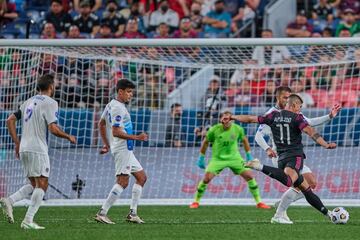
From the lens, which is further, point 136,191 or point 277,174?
point 136,191

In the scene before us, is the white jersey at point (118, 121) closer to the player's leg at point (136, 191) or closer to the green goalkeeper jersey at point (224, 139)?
the player's leg at point (136, 191)

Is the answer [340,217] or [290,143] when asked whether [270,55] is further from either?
[340,217]

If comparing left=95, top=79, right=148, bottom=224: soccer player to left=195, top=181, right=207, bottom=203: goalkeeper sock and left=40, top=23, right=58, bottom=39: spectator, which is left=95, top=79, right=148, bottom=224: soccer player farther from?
left=40, top=23, right=58, bottom=39: spectator

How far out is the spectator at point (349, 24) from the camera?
76.2 feet

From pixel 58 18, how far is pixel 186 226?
1128cm

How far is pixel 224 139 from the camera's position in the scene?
1911cm

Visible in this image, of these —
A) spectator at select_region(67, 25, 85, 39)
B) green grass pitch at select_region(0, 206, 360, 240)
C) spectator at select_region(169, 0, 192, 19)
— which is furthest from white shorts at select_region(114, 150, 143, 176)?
spectator at select_region(169, 0, 192, 19)

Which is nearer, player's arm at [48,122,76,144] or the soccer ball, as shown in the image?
player's arm at [48,122,76,144]

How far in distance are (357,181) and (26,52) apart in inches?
249

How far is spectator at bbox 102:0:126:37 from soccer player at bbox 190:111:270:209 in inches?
220

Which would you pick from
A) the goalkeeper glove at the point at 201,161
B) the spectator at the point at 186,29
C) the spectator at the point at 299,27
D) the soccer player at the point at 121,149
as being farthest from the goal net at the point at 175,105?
the soccer player at the point at 121,149

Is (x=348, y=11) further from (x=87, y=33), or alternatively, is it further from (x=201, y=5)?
(x=87, y=33)

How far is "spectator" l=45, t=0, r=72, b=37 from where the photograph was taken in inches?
957

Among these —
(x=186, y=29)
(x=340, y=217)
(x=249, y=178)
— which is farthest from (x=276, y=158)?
(x=186, y=29)
